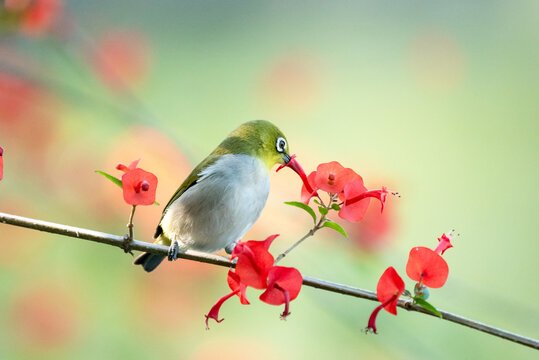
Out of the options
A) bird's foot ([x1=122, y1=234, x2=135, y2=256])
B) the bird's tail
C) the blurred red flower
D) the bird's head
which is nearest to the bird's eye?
the bird's head

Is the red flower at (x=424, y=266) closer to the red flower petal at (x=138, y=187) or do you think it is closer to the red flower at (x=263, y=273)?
the red flower at (x=263, y=273)

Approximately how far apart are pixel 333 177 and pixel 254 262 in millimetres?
160

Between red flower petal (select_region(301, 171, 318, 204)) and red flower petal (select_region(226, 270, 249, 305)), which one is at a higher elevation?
red flower petal (select_region(301, 171, 318, 204))

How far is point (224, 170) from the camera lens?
111 centimetres

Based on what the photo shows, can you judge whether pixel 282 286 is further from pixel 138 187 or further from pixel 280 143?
pixel 280 143

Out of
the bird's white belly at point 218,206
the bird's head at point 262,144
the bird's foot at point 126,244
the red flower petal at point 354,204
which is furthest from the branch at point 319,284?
the bird's head at point 262,144

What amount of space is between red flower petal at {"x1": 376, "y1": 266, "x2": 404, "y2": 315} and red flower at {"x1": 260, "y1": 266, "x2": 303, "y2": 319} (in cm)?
9

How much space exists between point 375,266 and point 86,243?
57.0 inches

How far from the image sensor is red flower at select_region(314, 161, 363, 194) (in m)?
0.74

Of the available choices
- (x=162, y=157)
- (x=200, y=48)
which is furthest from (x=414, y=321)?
(x=200, y=48)

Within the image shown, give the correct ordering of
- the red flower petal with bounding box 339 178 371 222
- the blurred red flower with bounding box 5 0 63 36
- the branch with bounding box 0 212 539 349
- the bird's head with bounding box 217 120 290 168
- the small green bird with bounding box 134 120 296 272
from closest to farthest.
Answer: the branch with bounding box 0 212 539 349 < the red flower petal with bounding box 339 178 371 222 < the small green bird with bounding box 134 120 296 272 < the bird's head with bounding box 217 120 290 168 < the blurred red flower with bounding box 5 0 63 36

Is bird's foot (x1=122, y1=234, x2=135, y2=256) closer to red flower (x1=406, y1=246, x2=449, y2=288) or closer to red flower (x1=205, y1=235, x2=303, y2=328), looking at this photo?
red flower (x1=205, y1=235, x2=303, y2=328)

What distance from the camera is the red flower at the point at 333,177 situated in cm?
74

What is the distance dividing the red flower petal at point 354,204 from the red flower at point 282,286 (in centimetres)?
12
